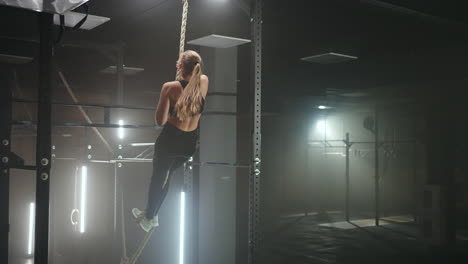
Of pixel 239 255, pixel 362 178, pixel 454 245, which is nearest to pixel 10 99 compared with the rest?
pixel 239 255

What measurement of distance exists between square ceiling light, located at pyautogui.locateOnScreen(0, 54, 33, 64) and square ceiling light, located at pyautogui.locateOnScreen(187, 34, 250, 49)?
297 centimetres

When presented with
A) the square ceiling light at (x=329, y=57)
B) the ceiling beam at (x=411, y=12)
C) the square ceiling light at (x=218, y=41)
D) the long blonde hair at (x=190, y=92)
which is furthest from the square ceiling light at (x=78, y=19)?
the square ceiling light at (x=329, y=57)

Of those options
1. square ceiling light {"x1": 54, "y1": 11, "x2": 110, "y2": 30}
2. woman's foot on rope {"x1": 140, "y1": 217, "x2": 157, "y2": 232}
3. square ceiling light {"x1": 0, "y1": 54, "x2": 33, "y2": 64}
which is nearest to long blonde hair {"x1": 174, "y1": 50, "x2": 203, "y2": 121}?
woman's foot on rope {"x1": 140, "y1": 217, "x2": 157, "y2": 232}

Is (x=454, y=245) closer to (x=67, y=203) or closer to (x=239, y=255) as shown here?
(x=239, y=255)

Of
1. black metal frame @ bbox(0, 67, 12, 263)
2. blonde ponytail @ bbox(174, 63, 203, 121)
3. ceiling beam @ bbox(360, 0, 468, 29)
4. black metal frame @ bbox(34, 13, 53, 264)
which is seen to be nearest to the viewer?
black metal frame @ bbox(34, 13, 53, 264)

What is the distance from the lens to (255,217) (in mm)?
2932

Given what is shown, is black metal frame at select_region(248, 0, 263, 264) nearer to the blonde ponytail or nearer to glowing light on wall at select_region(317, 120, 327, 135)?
the blonde ponytail

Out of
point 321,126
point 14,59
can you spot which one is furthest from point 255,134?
point 321,126

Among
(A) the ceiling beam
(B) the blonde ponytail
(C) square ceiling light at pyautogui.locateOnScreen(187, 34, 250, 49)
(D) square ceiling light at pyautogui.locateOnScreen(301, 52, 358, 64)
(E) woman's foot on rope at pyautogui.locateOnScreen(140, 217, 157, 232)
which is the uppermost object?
(A) the ceiling beam

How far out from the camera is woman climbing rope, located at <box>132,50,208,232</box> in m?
2.77

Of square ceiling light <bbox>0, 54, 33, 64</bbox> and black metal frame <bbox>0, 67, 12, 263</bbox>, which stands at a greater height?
square ceiling light <bbox>0, 54, 33, 64</bbox>

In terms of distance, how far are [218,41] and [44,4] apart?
3215 millimetres

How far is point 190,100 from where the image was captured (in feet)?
9.09

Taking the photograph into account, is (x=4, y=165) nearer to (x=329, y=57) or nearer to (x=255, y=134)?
(x=255, y=134)
